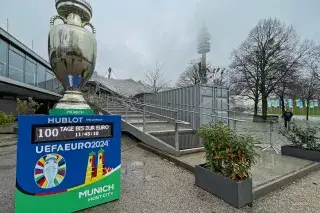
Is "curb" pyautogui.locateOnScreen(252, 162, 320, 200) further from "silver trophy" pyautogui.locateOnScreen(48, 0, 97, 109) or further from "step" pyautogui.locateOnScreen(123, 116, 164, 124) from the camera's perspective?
"step" pyautogui.locateOnScreen(123, 116, 164, 124)

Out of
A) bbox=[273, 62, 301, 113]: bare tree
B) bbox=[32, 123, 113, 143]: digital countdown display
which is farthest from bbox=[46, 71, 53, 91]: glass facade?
bbox=[273, 62, 301, 113]: bare tree

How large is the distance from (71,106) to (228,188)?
2.81 meters

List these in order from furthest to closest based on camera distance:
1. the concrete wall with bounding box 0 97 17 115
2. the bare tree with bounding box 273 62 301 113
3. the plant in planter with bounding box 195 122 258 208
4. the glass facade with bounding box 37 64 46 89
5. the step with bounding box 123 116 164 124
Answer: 1. the bare tree with bounding box 273 62 301 113
2. the glass facade with bounding box 37 64 46 89
3. the concrete wall with bounding box 0 97 17 115
4. the step with bounding box 123 116 164 124
5. the plant in planter with bounding box 195 122 258 208

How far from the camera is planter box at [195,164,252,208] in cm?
300

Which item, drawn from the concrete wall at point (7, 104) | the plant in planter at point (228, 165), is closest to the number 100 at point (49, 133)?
the plant in planter at point (228, 165)

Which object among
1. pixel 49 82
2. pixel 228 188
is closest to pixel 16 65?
pixel 49 82

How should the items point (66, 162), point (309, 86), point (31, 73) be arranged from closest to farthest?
point (66, 162)
point (31, 73)
point (309, 86)

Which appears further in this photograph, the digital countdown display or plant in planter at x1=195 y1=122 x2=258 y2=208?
plant in planter at x1=195 y1=122 x2=258 y2=208

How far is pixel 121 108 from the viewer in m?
9.91

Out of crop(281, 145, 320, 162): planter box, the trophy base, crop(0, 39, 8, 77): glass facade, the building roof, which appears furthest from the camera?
the building roof

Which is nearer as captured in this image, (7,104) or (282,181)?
(282,181)

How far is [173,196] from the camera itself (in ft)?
11.0

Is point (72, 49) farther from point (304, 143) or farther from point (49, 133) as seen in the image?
point (304, 143)

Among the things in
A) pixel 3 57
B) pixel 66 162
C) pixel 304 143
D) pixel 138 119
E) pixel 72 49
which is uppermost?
pixel 3 57
